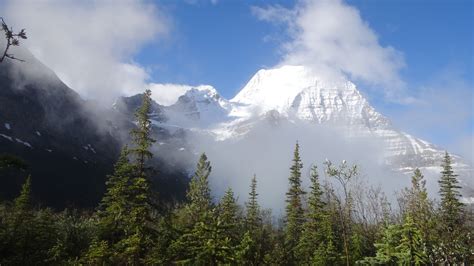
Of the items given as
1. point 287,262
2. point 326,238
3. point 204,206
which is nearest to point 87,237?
point 204,206

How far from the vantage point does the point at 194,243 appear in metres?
27.5

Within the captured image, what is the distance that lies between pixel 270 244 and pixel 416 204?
29396 millimetres

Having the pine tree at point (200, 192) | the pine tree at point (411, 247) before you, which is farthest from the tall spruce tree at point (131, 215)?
the pine tree at point (200, 192)

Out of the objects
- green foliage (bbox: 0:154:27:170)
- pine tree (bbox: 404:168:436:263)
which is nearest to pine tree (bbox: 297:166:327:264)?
pine tree (bbox: 404:168:436:263)

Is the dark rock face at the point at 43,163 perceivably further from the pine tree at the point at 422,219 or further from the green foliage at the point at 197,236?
the pine tree at the point at 422,219

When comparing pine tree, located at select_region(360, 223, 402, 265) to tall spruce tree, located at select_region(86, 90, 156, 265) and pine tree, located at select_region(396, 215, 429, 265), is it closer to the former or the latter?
pine tree, located at select_region(396, 215, 429, 265)

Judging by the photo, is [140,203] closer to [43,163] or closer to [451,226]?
[451,226]

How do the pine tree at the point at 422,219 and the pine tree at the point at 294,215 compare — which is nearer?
the pine tree at the point at 422,219

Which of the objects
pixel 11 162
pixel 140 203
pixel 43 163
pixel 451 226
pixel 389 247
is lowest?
pixel 389 247

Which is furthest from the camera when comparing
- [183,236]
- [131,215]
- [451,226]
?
[451,226]

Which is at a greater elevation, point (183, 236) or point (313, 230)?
point (313, 230)

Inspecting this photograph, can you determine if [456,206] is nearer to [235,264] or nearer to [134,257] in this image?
[235,264]

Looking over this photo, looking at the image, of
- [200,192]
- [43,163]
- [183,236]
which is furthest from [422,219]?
[43,163]

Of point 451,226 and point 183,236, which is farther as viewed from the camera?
point 451,226
